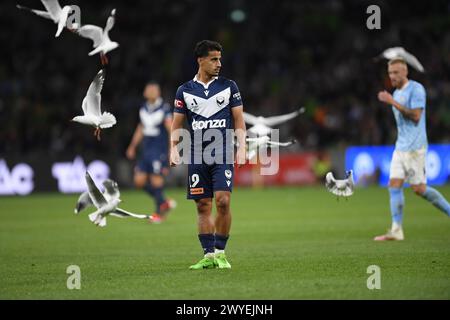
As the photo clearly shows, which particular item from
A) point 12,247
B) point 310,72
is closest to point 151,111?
point 12,247

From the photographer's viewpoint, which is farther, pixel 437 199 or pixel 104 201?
pixel 437 199

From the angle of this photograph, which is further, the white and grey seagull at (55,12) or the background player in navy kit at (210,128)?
the white and grey seagull at (55,12)

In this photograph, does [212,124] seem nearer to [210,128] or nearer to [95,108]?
[210,128]

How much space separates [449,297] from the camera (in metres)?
A: 7.19

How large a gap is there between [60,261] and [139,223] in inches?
254

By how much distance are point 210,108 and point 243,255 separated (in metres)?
2.24

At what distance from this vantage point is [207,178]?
9.66 m

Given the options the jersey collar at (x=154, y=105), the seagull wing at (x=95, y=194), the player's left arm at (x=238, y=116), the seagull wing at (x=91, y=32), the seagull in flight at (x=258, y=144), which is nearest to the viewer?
the player's left arm at (x=238, y=116)

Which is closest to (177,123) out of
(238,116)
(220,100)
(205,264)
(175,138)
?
(175,138)

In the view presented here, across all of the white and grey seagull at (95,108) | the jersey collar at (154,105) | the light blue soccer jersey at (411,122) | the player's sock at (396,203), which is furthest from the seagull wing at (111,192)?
the jersey collar at (154,105)

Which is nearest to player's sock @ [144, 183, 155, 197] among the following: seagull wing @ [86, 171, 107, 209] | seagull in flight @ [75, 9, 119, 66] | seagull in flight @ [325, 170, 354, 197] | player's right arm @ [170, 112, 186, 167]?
seagull in flight @ [325, 170, 354, 197]

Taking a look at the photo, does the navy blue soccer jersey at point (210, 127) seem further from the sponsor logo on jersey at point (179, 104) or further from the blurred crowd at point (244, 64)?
the blurred crowd at point (244, 64)

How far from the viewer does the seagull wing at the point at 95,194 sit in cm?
975

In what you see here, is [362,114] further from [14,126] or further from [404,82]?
[404,82]
